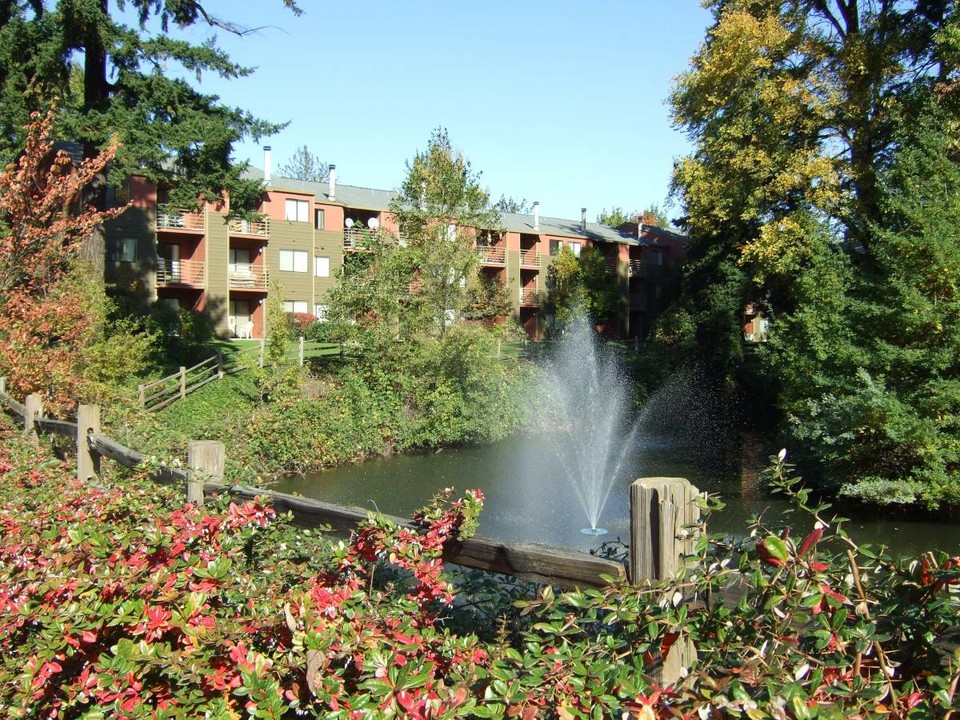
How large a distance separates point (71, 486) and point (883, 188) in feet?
55.3

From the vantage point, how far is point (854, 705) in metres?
A: 2.05

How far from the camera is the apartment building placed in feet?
119

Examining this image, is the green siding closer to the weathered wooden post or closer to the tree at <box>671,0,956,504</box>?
the tree at <box>671,0,956,504</box>

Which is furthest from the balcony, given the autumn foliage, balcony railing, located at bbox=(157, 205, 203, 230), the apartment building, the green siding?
the autumn foliage

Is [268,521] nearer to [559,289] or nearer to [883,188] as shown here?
[883,188]

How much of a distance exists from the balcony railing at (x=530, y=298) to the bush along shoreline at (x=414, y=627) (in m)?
47.2

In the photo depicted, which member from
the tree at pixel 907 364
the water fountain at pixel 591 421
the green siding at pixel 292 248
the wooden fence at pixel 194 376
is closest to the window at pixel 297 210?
the green siding at pixel 292 248

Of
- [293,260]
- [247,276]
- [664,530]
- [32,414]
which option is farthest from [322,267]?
[664,530]

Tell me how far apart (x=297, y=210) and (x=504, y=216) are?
48.0ft

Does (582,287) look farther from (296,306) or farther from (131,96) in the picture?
(131,96)

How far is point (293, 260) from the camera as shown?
43.3 m

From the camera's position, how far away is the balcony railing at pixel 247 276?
40.7 m

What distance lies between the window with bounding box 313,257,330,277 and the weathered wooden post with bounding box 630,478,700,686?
4280cm

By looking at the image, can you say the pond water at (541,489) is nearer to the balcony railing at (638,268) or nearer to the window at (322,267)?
the window at (322,267)
